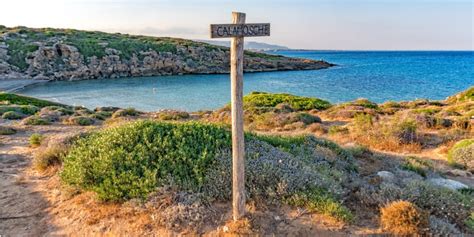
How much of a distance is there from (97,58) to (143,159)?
72.1 meters

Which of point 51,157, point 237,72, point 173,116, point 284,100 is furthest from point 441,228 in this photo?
point 284,100

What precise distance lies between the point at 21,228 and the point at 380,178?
24.8 feet

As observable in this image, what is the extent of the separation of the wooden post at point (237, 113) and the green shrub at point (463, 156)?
26.8 feet

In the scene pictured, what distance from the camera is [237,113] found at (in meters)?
5.70

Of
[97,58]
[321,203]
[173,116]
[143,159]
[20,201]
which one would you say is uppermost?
[97,58]

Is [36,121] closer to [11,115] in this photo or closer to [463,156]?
[11,115]

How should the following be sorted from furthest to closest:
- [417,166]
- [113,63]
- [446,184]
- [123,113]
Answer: [113,63] → [123,113] → [417,166] → [446,184]

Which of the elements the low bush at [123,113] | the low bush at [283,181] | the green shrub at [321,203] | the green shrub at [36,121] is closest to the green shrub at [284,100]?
the low bush at [123,113]

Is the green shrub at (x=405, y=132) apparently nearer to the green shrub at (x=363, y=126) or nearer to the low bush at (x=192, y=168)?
the green shrub at (x=363, y=126)

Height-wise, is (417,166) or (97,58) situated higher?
(97,58)

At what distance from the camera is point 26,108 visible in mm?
23656

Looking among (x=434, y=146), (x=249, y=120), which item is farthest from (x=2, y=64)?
(x=434, y=146)

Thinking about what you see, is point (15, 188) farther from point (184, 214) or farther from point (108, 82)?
point (108, 82)

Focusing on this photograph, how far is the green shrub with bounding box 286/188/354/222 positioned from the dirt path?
4.67 metres
